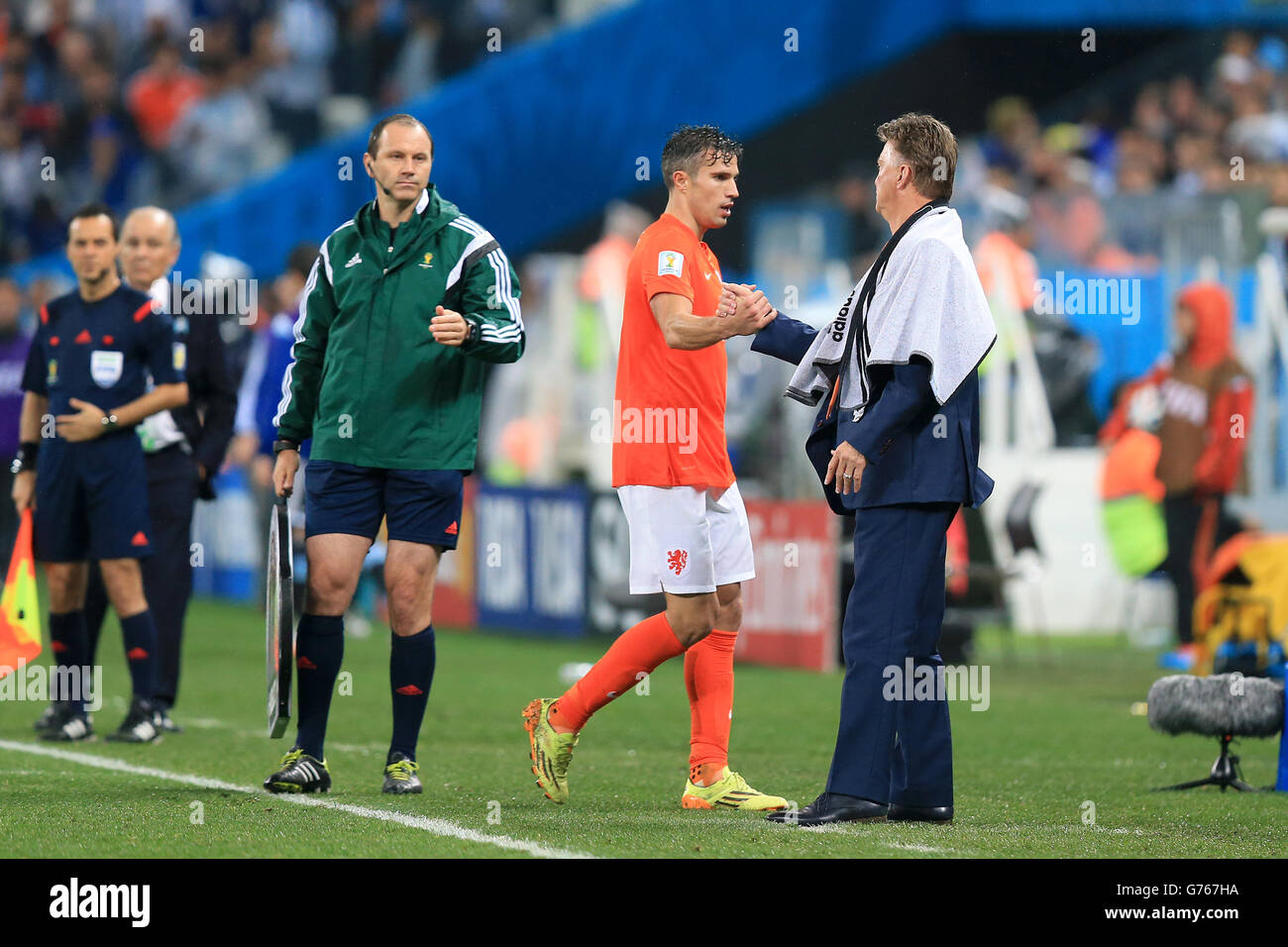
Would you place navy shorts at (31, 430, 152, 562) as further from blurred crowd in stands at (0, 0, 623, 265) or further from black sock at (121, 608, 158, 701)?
blurred crowd in stands at (0, 0, 623, 265)

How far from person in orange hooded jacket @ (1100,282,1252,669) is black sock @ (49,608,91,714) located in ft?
26.1

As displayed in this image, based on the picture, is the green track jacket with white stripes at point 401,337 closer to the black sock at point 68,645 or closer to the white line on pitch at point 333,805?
the white line on pitch at point 333,805

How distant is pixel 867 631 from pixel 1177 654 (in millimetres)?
7900

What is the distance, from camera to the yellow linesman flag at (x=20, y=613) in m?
9.33

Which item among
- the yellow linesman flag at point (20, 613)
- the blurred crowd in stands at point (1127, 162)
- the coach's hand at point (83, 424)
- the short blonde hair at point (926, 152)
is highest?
the blurred crowd in stands at point (1127, 162)

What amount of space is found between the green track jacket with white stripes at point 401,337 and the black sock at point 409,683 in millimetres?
675

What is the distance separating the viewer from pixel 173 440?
10070 mm

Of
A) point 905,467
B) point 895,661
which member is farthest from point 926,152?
point 895,661

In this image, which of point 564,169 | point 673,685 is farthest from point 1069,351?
point 564,169
